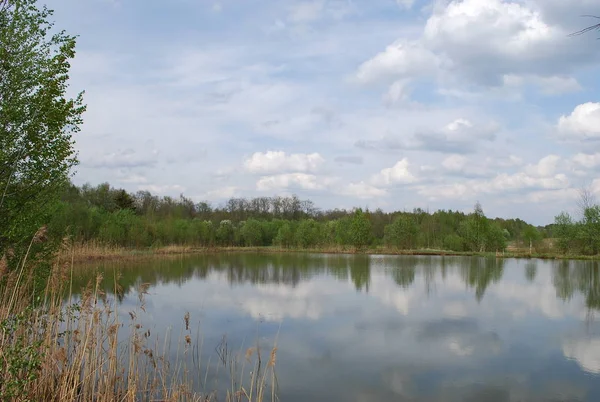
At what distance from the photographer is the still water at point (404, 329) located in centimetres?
689

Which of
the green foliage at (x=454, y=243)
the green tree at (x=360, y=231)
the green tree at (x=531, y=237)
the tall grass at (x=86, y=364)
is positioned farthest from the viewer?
the green foliage at (x=454, y=243)

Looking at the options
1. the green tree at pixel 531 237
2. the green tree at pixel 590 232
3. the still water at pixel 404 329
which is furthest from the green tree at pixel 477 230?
the still water at pixel 404 329

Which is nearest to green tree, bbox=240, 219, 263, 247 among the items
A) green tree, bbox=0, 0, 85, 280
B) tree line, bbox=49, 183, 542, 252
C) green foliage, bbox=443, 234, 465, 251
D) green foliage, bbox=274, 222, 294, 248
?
tree line, bbox=49, 183, 542, 252

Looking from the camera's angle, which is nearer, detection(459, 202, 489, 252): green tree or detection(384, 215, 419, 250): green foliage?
detection(459, 202, 489, 252): green tree

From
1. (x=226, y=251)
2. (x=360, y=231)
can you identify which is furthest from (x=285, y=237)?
(x=360, y=231)

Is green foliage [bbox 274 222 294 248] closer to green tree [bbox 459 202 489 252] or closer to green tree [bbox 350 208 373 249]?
green tree [bbox 350 208 373 249]

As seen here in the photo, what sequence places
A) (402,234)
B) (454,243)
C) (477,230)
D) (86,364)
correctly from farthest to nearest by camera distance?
(402,234)
(454,243)
(477,230)
(86,364)

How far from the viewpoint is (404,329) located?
1039 centimetres

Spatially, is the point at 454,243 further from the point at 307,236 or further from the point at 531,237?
the point at 307,236

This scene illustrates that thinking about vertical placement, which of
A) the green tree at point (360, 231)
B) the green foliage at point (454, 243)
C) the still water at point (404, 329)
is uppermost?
the green tree at point (360, 231)

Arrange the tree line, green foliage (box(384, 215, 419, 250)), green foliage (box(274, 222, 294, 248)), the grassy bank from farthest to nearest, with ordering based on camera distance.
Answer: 1. green foliage (box(274, 222, 294, 248))
2. green foliage (box(384, 215, 419, 250))
3. the tree line
4. the grassy bank

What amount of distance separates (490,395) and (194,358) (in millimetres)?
4418

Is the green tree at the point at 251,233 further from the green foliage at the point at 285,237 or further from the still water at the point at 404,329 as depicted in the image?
the still water at the point at 404,329

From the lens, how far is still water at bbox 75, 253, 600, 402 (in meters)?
6.89
